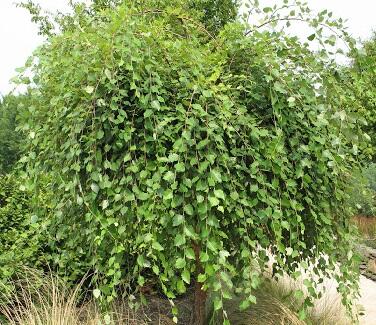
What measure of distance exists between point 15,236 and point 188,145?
2.12m

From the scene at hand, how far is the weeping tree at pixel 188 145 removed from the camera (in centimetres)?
207

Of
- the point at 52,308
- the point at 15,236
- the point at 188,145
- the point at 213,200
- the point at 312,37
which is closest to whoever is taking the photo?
the point at 213,200

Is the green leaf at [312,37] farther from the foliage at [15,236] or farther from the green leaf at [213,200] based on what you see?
the foliage at [15,236]

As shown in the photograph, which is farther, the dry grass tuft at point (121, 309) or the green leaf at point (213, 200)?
the dry grass tuft at point (121, 309)

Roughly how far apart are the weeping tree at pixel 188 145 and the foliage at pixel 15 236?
110cm

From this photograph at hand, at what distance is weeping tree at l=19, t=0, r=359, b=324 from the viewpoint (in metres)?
2.07

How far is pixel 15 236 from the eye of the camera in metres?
3.68

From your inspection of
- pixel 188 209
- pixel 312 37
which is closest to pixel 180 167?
pixel 188 209

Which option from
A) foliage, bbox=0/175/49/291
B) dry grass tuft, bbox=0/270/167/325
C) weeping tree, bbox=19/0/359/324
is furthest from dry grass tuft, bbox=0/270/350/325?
weeping tree, bbox=19/0/359/324

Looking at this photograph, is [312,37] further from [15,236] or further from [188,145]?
[15,236]

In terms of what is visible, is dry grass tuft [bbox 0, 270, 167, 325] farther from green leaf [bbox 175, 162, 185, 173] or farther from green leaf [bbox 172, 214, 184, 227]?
green leaf [bbox 175, 162, 185, 173]

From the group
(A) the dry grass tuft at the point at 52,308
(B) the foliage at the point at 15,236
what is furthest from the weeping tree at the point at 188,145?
(B) the foliage at the point at 15,236

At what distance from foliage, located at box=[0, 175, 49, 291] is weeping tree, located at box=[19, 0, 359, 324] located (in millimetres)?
1098

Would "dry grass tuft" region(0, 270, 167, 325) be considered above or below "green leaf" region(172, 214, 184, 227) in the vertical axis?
below
